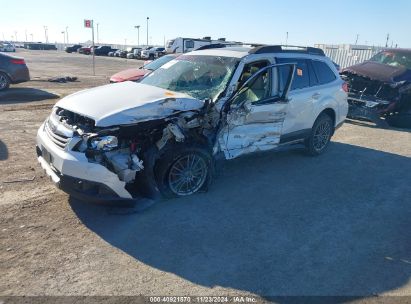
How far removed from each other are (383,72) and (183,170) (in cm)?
816

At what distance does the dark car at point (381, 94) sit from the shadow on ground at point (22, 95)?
9.70 m

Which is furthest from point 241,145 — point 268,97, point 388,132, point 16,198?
point 388,132

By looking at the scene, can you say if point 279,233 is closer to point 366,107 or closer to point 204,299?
point 204,299

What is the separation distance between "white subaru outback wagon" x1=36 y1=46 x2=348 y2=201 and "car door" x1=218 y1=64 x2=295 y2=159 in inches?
0.6

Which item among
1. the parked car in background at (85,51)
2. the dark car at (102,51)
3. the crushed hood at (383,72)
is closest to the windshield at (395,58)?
the crushed hood at (383,72)

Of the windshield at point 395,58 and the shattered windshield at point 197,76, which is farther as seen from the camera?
the windshield at point 395,58

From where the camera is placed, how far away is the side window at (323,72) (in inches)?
262

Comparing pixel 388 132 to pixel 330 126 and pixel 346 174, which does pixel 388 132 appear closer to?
pixel 330 126

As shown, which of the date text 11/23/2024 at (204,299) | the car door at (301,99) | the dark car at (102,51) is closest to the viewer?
the date text 11/23/2024 at (204,299)

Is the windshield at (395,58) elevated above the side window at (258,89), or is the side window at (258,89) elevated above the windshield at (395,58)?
the windshield at (395,58)

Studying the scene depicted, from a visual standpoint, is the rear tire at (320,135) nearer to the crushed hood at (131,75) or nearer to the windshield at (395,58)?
the windshield at (395,58)

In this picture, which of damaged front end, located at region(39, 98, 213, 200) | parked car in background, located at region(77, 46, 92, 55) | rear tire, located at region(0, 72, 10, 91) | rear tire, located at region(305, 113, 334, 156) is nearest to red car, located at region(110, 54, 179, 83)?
rear tire, located at region(0, 72, 10, 91)

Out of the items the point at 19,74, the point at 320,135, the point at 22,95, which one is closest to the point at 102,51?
the point at 19,74

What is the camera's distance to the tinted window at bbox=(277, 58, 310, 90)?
6.01 m
